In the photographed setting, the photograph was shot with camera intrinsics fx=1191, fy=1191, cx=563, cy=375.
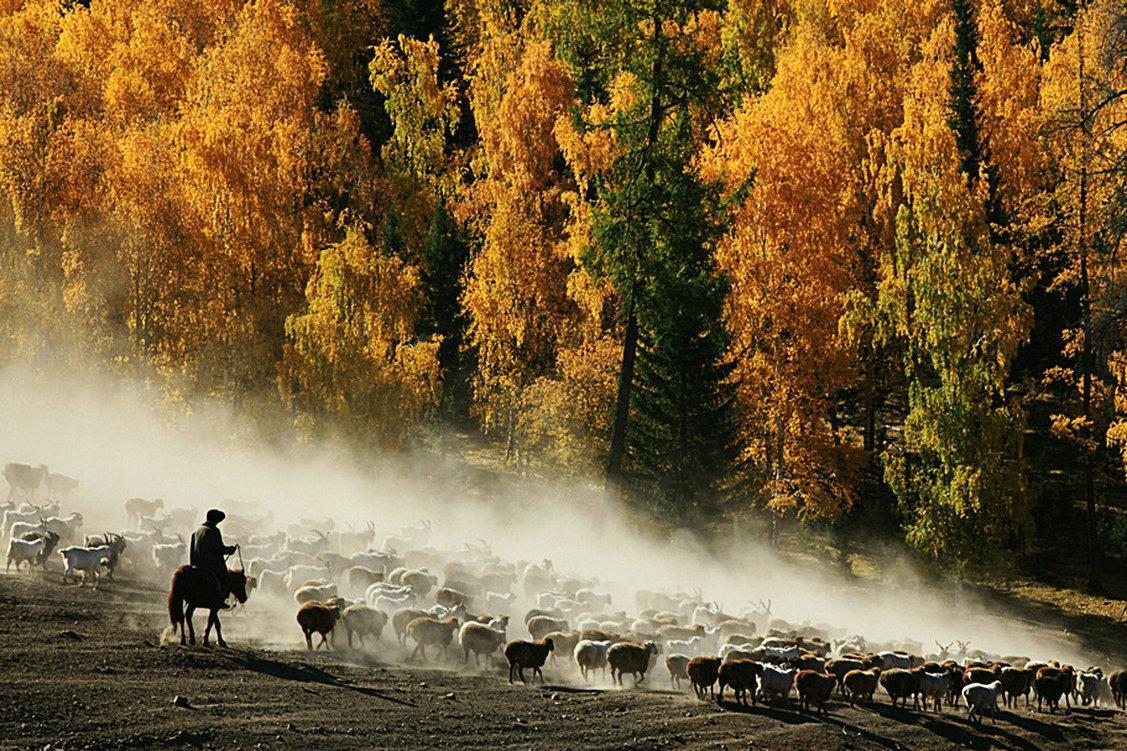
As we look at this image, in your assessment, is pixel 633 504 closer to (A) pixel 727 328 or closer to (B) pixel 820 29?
Answer: (A) pixel 727 328

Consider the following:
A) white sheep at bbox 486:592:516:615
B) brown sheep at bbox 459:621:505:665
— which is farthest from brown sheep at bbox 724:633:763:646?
brown sheep at bbox 459:621:505:665

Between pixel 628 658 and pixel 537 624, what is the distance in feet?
11.6

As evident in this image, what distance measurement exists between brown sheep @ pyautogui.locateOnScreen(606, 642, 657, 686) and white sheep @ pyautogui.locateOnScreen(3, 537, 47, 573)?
12053 millimetres

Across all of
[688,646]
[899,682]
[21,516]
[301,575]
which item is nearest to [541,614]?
[688,646]

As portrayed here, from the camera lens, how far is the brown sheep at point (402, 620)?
2302 cm

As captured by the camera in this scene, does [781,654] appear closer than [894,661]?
Yes

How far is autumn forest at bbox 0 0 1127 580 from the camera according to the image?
39.7m

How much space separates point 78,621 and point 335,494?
23845 mm

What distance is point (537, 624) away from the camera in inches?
993

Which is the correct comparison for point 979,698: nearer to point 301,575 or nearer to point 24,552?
point 301,575

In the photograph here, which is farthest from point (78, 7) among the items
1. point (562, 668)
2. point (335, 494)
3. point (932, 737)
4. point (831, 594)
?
point (932, 737)

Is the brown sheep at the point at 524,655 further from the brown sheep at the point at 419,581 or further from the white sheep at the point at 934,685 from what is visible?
the white sheep at the point at 934,685

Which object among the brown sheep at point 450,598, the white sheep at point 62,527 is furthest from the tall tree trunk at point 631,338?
the white sheep at point 62,527

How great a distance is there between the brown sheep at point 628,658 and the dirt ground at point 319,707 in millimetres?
499
